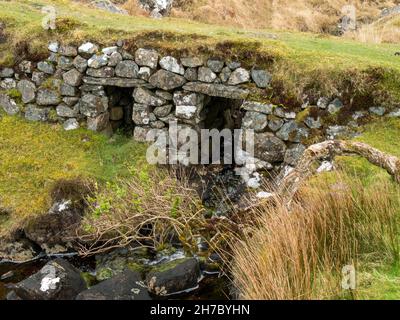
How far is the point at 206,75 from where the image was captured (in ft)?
30.3

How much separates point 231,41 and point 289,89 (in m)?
1.44

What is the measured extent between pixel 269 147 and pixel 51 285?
14.2 ft

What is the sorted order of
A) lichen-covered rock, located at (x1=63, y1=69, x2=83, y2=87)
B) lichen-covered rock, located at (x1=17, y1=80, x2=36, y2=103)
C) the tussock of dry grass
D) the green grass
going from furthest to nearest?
lichen-covered rock, located at (x1=17, y1=80, x2=36, y2=103)
lichen-covered rock, located at (x1=63, y1=69, x2=83, y2=87)
the green grass
the tussock of dry grass

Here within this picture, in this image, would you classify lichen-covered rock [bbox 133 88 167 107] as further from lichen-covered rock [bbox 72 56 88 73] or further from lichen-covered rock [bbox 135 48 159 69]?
lichen-covered rock [bbox 72 56 88 73]

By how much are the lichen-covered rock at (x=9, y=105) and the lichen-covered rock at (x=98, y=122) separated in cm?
164

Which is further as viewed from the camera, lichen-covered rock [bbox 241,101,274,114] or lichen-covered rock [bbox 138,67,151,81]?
lichen-covered rock [bbox 138,67,151,81]

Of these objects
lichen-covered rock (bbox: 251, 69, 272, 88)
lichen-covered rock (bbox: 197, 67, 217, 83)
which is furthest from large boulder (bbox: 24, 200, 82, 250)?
lichen-covered rock (bbox: 251, 69, 272, 88)

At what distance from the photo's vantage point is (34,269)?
790 centimetres

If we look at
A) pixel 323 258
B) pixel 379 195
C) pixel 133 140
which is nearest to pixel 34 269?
pixel 133 140

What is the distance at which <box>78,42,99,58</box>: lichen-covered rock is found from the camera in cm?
979

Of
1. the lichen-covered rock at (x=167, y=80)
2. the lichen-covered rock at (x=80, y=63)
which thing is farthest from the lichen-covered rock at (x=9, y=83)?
the lichen-covered rock at (x=167, y=80)

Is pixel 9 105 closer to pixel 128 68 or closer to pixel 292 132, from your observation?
pixel 128 68

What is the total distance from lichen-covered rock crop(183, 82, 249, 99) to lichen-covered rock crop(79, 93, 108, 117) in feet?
5.88
